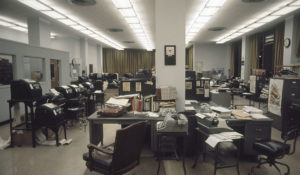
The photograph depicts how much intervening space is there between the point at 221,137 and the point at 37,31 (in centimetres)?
686

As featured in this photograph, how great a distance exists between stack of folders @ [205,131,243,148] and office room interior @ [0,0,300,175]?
1 centimetres

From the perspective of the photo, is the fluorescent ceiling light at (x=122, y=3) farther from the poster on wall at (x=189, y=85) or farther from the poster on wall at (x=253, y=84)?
the poster on wall at (x=253, y=84)

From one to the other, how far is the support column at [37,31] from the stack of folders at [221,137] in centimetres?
662

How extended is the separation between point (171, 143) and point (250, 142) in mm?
1263

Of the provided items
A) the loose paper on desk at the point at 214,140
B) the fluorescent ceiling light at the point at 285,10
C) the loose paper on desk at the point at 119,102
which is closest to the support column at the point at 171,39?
the loose paper on desk at the point at 119,102

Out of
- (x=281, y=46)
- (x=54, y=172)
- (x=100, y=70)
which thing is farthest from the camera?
(x=100, y=70)

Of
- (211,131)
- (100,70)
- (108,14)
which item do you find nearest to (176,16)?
(211,131)

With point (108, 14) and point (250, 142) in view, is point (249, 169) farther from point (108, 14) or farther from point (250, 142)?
point (108, 14)

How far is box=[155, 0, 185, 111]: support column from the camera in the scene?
3311mm

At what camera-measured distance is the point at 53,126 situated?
341cm

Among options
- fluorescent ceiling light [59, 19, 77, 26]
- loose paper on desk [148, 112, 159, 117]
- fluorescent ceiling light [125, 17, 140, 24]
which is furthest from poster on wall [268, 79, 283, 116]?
fluorescent ceiling light [59, 19, 77, 26]

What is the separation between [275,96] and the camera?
412cm

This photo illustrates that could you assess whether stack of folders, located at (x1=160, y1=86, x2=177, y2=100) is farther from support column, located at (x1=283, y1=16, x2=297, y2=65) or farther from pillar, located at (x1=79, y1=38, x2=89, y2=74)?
pillar, located at (x1=79, y1=38, x2=89, y2=74)

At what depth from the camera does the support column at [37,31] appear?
6.17m
